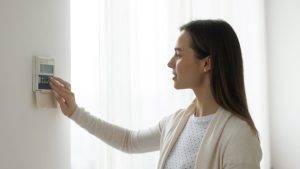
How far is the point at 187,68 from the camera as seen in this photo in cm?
132

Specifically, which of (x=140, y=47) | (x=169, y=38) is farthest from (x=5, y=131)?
(x=169, y=38)

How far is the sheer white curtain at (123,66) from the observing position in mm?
1526

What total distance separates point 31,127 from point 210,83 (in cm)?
64

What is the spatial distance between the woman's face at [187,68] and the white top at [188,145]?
0.48 ft

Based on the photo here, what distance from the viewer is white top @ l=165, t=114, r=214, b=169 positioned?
4.29 ft

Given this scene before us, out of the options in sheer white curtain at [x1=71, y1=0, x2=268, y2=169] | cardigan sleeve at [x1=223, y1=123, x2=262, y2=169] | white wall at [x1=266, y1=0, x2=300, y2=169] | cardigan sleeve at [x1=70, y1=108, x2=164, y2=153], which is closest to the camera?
cardigan sleeve at [x1=223, y1=123, x2=262, y2=169]

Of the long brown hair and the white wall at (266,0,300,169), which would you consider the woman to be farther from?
the white wall at (266,0,300,169)

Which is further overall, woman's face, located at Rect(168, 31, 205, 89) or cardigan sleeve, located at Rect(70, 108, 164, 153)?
cardigan sleeve, located at Rect(70, 108, 164, 153)

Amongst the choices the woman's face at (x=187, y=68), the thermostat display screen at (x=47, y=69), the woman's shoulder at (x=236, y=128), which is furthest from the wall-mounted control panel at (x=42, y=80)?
the woman's shoulder at (x=236, y=128)

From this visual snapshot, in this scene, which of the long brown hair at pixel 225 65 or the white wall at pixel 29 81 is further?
Answer: the long brown hair at pixel 225 65

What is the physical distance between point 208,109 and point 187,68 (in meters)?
0.18

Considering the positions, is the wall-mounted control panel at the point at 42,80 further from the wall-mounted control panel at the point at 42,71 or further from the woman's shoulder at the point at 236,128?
the woman's shoulder at the point at 236,128

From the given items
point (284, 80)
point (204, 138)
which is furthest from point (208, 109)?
point (284, 80)

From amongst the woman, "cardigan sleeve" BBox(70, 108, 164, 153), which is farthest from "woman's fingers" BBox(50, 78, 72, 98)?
"cardigan sleeve" BBox(70, 108, 164, 153)
